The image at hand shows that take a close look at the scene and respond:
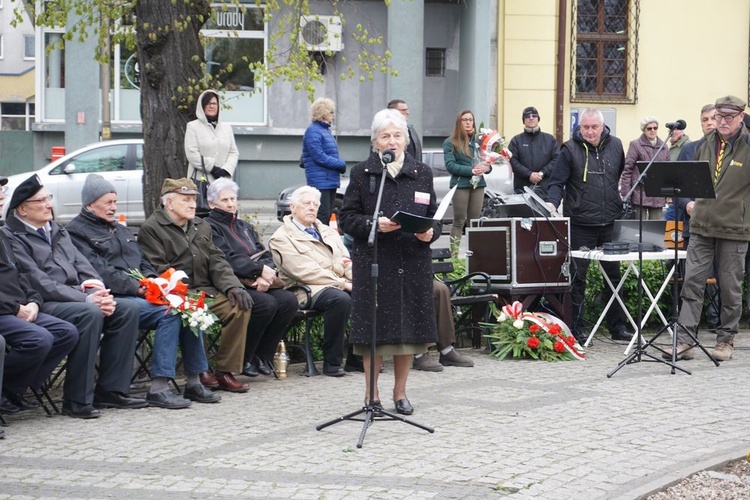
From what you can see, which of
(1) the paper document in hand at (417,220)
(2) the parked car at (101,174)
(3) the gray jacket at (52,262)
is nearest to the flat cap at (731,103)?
(1) the paper document in hand at (417,220)

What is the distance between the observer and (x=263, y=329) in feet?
30.1

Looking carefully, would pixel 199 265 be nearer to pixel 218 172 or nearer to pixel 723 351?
pixel 218 172

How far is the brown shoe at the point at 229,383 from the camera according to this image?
28.7 feet

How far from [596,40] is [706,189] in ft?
55.6

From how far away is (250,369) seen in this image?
936 centimetres

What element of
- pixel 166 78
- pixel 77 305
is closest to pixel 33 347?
pixel 77 305

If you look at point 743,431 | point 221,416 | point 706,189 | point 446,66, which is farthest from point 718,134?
point 446,66

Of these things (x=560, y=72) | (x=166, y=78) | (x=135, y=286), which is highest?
(x=560, y=72)

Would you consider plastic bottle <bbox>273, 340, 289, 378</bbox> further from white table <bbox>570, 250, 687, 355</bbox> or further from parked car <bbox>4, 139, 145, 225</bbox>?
parked car <bbox>4, 139, 145, 225</bbox>

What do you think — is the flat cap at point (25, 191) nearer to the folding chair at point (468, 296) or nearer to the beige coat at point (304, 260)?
the beige coat at point (304, 260)

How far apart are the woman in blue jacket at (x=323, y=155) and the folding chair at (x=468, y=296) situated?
306cm

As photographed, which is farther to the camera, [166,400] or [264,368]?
[264,368]

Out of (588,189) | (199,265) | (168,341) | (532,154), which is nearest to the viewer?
(168,341)

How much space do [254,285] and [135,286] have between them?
1.18 metres
